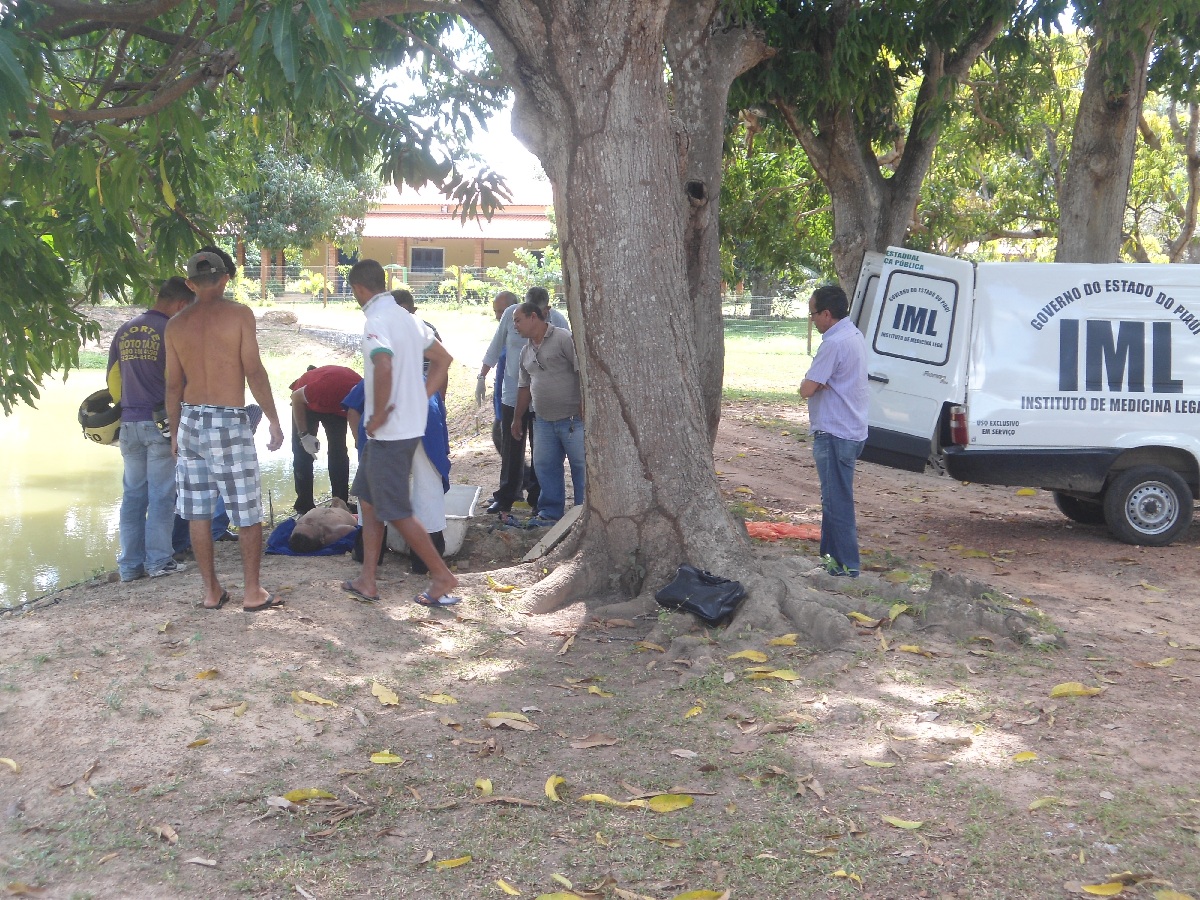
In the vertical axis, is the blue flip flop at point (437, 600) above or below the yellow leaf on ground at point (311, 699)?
above

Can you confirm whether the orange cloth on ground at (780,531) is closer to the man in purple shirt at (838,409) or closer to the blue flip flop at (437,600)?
the man in purple shirt at (838,409)

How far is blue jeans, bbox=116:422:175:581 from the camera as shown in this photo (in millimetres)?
6891

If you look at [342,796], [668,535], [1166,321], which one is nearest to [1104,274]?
[1166,321]

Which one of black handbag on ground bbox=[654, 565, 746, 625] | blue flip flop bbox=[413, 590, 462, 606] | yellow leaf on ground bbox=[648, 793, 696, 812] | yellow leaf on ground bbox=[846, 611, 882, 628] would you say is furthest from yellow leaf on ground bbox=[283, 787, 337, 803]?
yellow leaf on ground bbox=[846, 611, 882, 628]

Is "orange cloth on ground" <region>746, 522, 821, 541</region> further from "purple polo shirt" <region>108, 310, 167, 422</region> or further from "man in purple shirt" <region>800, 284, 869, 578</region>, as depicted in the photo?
"purple polo shirt" <region>108, 310, 167, 422</region>

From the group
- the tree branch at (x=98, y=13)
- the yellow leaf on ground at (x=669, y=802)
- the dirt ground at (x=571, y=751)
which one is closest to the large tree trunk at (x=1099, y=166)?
the dirt ground at (x=571, y=751)

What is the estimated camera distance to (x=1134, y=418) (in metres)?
8.71

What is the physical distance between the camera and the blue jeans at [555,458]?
8.48 metres

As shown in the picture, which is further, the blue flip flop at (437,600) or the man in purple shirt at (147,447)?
the man in purple shirt at (147,447)

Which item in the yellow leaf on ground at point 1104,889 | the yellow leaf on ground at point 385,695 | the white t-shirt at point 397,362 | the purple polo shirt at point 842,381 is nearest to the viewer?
the yellow leaf on ground at point 1104,889

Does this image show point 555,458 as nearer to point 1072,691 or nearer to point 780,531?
point 780,531

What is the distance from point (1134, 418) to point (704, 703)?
5303 mm

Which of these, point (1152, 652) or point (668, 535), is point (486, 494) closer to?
point (668, 535)

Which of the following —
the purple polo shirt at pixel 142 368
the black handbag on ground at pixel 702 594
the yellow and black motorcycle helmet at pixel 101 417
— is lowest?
the black handbag on ground at pixel 702 594
